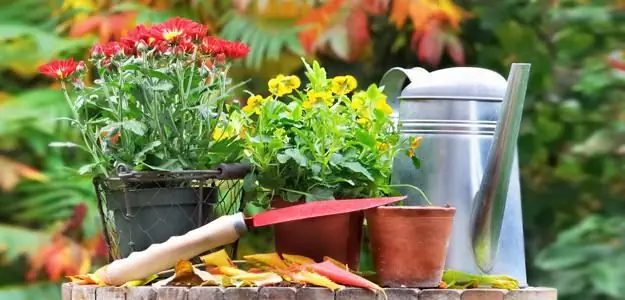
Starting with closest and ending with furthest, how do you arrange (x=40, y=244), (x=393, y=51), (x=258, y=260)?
(x=258, y=260) < (x=40, y=244) < (x=393, y=51)

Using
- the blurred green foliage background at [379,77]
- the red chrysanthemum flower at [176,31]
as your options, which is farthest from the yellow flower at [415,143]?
the blurred green foliage background at [379,77]

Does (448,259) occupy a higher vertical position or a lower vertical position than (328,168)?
lower

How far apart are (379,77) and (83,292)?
85.0 inches

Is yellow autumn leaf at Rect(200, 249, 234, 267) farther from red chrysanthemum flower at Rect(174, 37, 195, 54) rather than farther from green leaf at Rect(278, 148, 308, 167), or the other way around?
red chrysanthemum flower at Rect(174, 37, 195, 54)

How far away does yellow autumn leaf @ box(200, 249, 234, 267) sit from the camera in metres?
1.43

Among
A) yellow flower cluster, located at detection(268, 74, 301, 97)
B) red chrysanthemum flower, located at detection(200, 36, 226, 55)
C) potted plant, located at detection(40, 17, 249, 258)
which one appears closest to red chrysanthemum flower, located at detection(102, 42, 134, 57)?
potted plant, located at detection(40, 17, 249, 258)

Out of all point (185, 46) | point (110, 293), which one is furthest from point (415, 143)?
point (110, 293)

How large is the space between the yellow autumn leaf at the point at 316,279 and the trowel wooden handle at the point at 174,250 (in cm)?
12

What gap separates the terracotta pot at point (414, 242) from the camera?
53.8 inches

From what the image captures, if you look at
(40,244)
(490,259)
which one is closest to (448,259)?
(490,259)

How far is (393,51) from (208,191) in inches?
83.4

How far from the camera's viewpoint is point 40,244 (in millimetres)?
3164

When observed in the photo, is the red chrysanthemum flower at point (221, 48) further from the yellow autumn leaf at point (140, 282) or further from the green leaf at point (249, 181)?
the yellow autumn leaf at point (140, 282)

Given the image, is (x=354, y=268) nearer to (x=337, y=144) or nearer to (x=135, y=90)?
(x=337, y=144)
